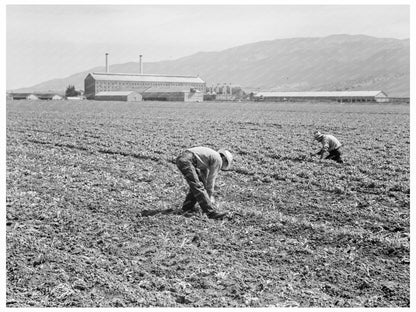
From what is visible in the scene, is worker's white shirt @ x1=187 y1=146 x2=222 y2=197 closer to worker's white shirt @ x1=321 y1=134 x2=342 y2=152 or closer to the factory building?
worker's white shirt @ x1=321 y1=134 x2=342 y2=152

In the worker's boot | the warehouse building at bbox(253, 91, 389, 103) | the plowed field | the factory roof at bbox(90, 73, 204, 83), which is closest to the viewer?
the plowed field

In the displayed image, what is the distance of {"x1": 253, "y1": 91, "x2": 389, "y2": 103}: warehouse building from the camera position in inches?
4772

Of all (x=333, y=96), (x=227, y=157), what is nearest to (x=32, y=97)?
(x=333, y=96)

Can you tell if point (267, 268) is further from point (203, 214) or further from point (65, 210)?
point (65, 210)

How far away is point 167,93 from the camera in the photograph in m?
140

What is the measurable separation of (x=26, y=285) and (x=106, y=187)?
6884 millimetres

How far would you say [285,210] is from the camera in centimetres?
1242

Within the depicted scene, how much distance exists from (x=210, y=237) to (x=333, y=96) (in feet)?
406

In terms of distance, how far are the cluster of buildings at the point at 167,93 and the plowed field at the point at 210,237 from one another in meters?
111

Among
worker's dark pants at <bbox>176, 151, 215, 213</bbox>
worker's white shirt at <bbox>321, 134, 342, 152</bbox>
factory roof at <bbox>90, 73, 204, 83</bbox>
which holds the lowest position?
worker's dark pants at <bbox>176, 151, 215, 213</bbox>

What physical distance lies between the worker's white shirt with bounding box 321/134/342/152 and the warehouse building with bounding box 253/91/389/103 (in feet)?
350

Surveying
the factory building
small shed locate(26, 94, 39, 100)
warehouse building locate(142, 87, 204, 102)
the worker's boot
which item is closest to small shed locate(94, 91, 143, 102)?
the factory building

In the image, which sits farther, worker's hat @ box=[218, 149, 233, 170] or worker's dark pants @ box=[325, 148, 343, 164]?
worker's dark pants @ box=[325, 148, 343, 164]

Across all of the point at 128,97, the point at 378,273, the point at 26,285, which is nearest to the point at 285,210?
the point at 378,273
